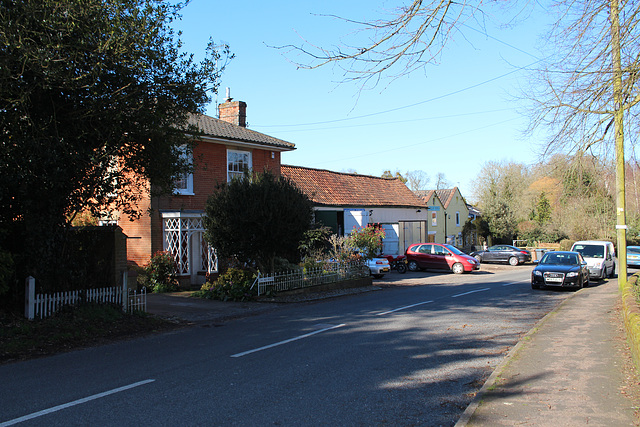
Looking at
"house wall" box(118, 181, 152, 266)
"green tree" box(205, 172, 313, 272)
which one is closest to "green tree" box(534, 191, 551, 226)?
"green tree" box(205, 172, 313, 272)

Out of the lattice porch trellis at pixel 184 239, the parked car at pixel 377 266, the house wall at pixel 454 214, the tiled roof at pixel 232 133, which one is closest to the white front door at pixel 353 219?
the parked car at pixel 377 266

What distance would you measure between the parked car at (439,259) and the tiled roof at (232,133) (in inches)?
395

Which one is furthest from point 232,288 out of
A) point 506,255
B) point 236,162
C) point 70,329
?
point 506,255

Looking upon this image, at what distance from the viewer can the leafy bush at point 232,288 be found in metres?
15.5

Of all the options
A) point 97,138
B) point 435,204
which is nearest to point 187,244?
point 97,138

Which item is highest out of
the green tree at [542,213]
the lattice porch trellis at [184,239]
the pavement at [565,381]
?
the green tree at [542,213]

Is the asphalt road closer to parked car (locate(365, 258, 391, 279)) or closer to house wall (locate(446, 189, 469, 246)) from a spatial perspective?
parked car (locate(365, 258, 391, 279))

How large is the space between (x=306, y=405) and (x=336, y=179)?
2754cm

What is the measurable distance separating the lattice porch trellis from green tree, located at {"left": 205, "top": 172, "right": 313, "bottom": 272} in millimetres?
3204

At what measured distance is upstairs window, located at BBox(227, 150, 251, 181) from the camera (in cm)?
2119

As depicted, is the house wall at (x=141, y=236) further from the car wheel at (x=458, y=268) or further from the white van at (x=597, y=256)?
the white van at (x=597, y=256)

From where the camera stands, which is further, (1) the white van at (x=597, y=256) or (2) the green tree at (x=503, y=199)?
(2) the green tree at (x=503, y=199)

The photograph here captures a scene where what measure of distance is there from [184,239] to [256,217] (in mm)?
5157

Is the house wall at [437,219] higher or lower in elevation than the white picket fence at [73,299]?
higher
